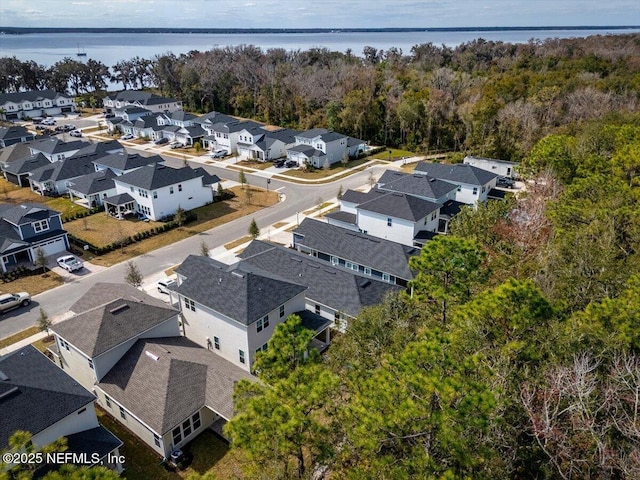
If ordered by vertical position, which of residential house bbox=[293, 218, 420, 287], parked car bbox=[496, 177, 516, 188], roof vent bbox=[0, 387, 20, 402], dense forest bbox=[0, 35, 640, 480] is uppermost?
dense forest bbox=[0, 35, 640, 480]

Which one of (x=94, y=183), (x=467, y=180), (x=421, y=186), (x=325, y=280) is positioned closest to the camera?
(x=325, y=280)

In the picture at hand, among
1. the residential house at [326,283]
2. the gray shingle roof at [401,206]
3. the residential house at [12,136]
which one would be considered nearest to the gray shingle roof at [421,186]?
the gray shingle roof at [401,206]

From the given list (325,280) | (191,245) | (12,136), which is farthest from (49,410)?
(12,136)

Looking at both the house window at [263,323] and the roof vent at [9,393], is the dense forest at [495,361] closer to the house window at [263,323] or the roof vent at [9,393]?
the house window at [263,323]

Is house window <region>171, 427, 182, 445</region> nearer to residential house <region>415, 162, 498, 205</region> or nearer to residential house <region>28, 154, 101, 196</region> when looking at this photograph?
residential house <region>415, 162, 498, 205</region>

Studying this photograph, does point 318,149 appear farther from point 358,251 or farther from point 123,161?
point 358,251

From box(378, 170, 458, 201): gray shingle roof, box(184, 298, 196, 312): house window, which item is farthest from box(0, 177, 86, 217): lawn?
box(378, 170, 458, 201): gray shingle roof
